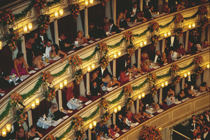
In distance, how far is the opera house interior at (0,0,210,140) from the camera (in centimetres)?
1781

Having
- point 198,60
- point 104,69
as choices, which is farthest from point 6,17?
point 198,60

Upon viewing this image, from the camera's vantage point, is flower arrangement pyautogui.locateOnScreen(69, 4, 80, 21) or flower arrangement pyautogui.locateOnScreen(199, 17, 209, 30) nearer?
flower arrangement pyautogui.locateOnScreen(69, 4, 80, 21)

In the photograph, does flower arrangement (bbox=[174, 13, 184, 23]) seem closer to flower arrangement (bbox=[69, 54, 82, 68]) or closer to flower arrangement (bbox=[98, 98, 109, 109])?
flower arrangement (bbox=[98, 98, 109, 109])

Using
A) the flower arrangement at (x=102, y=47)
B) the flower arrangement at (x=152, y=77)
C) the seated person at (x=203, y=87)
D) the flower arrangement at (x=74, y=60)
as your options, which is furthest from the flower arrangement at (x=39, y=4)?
the seated person at (x=203, y=87)

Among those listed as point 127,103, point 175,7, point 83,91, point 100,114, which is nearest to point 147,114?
point 127,103

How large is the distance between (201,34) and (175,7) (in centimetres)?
435

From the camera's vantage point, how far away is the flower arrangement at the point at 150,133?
82.7 ft

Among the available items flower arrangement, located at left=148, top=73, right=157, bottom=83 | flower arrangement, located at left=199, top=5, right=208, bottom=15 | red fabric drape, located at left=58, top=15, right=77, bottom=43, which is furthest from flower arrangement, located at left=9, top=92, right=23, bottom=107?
flower arrangement, located at left=199, top=5, right=208, bottom=15

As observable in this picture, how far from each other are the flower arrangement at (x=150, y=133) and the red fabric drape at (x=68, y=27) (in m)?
8.55

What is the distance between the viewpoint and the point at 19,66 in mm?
17875

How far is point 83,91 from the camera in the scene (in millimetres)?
22828

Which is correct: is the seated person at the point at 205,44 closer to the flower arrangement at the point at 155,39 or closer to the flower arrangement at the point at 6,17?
the flower arrangement at the point at 155,39

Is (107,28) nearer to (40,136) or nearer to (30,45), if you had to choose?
(30,45)

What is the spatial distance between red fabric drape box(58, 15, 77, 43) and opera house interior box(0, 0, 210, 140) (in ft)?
0.19
